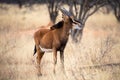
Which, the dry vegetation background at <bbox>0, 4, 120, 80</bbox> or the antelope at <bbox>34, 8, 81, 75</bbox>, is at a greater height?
the antelope at <bbox>34, 8, 81, 75</bbox>

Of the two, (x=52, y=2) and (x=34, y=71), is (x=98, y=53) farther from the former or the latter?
(x=52, y=2)

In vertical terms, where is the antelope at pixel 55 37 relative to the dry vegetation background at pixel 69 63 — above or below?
above

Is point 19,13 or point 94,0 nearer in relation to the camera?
point 94,0

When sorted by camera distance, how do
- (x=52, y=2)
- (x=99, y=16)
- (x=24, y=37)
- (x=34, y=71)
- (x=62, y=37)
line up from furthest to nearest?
(x=99, y=16)
(x=52, y=2)
(x=24, y=37)
(x=34, y=71)
(x=62, y=37)

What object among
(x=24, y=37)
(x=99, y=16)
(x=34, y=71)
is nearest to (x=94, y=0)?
(x=24, y=37)

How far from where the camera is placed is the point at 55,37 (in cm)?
1160

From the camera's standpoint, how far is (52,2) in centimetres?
2370

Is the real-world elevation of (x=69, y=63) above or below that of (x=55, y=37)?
below

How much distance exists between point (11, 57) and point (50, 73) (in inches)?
102

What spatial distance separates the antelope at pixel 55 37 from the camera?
37.7ft

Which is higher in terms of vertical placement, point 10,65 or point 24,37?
point 10,65

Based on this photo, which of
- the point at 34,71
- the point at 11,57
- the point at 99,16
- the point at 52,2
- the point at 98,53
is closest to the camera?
the point at 34,71

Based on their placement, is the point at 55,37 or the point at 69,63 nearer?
the point at 55,37

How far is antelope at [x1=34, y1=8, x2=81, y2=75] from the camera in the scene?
11477mm
